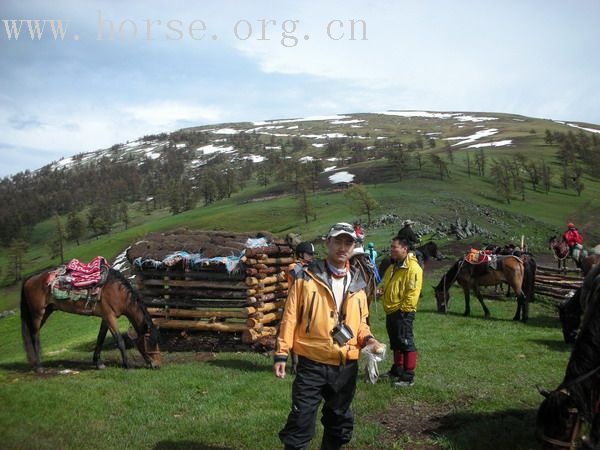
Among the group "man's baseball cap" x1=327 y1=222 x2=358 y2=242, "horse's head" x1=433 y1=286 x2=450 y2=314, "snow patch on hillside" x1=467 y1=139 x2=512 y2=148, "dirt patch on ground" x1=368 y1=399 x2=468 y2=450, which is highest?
"snow patch on hillside" x1=467 y1=139 x2=512 y2=148

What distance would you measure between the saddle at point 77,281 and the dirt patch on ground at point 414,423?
6984 mm

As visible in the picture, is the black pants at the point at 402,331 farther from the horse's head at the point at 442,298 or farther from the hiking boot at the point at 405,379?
the horse's head at the point at 442,298

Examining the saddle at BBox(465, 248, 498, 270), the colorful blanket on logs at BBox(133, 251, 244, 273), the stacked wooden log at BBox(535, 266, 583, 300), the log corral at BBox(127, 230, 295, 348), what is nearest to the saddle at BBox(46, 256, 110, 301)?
the colorful blanket on logs at BBox(133, 251, 244, 273)

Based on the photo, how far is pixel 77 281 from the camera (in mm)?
10523

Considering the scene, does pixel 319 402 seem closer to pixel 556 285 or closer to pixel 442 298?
pixel 442 298

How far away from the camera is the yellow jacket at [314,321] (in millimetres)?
4535

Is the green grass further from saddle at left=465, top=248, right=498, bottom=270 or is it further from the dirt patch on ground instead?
saddle at left=465, top=248, right=498, bottom=270

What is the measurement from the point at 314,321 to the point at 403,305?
12.5 feet

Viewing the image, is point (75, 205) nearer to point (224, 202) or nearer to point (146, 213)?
point (146, 213)

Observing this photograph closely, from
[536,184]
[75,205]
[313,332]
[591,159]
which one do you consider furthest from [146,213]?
[313,332]

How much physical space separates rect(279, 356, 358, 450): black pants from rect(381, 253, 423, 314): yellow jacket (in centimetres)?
347

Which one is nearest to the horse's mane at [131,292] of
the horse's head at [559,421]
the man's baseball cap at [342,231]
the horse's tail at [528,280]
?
the man's baseball cap at [342,231]

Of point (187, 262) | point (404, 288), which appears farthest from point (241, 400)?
point (187, 262)

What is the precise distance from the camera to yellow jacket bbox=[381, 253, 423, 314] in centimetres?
796
